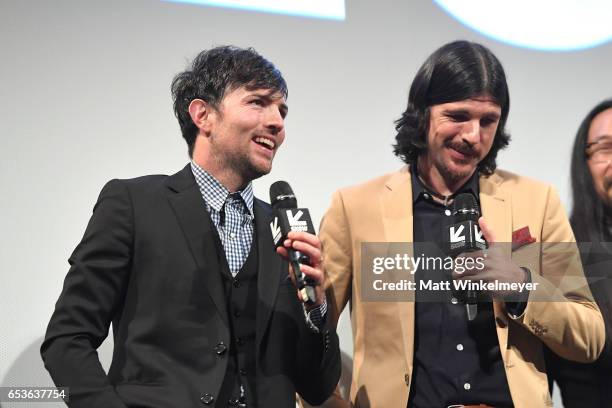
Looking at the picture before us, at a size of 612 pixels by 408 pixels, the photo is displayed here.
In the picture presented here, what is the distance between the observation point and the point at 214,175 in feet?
8.41

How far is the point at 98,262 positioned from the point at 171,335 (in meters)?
0.31

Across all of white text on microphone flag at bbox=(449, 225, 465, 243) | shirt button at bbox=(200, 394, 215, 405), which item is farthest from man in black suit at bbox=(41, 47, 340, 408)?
white text on microphone flag at bbox=(449, 225, 465, 243)

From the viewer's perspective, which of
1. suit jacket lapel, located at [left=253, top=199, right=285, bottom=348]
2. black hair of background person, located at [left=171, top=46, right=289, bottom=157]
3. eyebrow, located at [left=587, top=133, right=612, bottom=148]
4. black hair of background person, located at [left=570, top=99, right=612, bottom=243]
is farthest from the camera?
eyebrow, located at [left=587, top=133, right=612, bottom=148]

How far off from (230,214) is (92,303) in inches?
22.0

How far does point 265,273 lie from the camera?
7.93 feet

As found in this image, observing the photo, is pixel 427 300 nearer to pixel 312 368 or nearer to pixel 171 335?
pixel 312 368

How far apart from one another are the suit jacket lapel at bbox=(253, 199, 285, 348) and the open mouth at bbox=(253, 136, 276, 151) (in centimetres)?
23

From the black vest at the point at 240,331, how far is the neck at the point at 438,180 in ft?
2.53

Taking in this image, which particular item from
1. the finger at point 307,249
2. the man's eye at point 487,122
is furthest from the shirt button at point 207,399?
the man's eye at point 487,122

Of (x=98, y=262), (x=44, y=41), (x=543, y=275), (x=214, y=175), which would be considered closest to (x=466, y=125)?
(x=543, y=275)

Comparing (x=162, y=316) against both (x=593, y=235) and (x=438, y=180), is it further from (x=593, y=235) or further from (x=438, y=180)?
(x=593, y=235)

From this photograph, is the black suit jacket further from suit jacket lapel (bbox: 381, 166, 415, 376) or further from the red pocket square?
the red pocket square

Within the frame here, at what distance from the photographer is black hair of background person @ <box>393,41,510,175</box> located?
268 centimetres

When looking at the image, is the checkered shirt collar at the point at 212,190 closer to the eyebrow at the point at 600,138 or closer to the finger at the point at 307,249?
the finger at the point at 307,249
